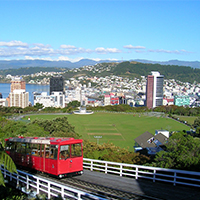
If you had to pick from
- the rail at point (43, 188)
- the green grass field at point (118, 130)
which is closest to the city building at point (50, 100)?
the green grass field at point (118, 130)

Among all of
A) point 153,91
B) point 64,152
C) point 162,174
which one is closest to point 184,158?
point 162,174

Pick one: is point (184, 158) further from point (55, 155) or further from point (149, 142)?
point (149, 142)

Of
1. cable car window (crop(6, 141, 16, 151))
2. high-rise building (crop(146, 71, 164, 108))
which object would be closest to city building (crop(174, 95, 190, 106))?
high-rise building (crop(146, 71, 164, 108))

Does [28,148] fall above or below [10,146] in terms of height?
above

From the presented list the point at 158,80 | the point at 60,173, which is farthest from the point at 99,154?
the point at 158,80

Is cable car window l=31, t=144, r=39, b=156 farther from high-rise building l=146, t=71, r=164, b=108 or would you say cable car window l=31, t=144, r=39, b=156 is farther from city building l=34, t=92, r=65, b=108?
high-rise building l=146, t=71, r=164, b=108

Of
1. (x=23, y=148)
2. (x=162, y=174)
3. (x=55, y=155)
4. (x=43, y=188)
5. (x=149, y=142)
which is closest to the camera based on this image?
(x=162, y=174)

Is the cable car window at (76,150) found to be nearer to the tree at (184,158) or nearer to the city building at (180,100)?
the tree at (184,158)
